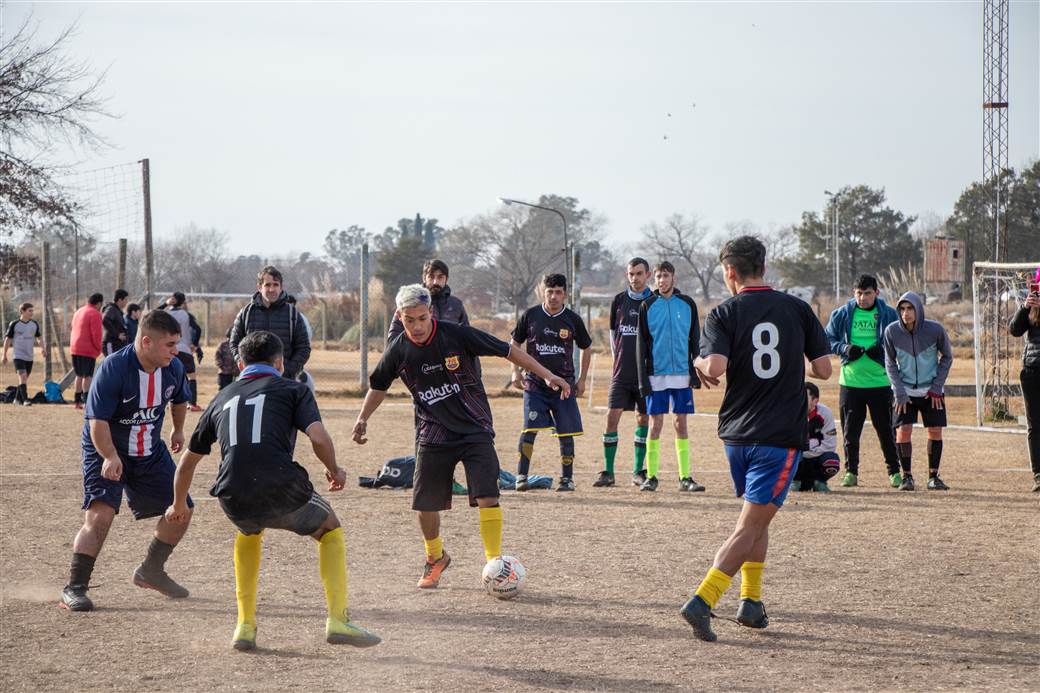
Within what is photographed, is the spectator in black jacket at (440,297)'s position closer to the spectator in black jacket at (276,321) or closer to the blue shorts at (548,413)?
the spectator in black jacket at (276,321)

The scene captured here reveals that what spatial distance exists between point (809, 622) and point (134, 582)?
3.81m

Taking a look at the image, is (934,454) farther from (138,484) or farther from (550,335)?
(138,484)

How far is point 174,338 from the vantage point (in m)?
6.55

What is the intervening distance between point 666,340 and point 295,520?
6018 millimetres

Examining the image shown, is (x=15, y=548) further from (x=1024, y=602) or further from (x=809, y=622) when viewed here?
(x=1024, y=602)

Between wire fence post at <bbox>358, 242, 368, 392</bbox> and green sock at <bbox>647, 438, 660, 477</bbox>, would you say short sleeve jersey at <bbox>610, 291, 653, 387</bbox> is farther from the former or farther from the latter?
wire fence post at <bbox>358, 242, 368, 392</bbox>

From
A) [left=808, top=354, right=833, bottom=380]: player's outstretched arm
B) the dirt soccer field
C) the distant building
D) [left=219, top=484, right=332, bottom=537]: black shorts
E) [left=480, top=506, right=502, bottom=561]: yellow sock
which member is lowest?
the dirt soccer field

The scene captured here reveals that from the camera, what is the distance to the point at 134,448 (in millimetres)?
6688

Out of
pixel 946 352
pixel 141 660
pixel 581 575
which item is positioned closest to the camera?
pixel 141 660

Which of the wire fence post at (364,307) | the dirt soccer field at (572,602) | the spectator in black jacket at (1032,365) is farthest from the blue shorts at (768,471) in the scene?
the wire fence post at (364,307)

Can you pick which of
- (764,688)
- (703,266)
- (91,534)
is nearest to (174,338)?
(91,534)

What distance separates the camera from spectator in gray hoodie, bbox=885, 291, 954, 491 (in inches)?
441

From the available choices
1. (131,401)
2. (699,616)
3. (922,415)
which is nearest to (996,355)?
(922,415)

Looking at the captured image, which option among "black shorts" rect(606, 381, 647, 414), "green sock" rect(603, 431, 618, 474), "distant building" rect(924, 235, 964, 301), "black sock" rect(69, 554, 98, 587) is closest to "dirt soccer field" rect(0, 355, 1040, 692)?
"black sock" rect(69, 554, 98, 587)
